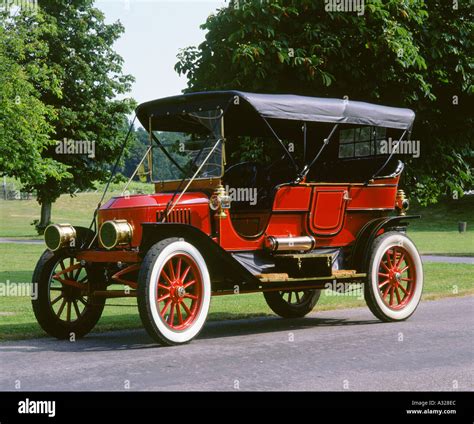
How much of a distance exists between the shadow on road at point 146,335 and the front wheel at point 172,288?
30cm

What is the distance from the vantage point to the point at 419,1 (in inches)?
628

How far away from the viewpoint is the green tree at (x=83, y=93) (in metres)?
42.3

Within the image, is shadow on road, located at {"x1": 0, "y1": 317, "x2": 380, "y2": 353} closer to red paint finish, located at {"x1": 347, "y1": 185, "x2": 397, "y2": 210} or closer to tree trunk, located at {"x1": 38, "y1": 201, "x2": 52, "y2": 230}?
red paint finish, located at {"x1": 347, "y1": 185, "x2": 397, "y2": 210}

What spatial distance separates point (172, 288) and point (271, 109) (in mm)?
2484

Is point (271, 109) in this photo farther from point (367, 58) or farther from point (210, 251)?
point (367, 58)

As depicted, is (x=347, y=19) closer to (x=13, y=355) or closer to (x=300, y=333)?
(x=300, y=333)

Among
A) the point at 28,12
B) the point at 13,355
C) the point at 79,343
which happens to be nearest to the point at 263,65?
the point at 79,343

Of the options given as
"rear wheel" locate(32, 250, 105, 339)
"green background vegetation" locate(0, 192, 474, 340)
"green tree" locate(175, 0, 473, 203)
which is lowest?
"green background vegetation" locate(0, 192, 474, 340)

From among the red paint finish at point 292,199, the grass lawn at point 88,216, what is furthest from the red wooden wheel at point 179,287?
the grass lawn at point 88,216

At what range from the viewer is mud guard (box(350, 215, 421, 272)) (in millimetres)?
10633

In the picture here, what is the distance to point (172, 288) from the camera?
8688mm

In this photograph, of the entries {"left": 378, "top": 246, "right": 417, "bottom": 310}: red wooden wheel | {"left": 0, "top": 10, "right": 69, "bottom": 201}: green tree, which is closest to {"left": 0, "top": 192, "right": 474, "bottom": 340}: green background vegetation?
{"left": 378, "top": 246, "right": 417, "bottom": 310}: red wooden wheel

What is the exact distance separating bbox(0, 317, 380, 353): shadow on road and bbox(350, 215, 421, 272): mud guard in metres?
0.74

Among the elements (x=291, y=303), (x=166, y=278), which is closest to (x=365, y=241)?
(x=291, y=303)
